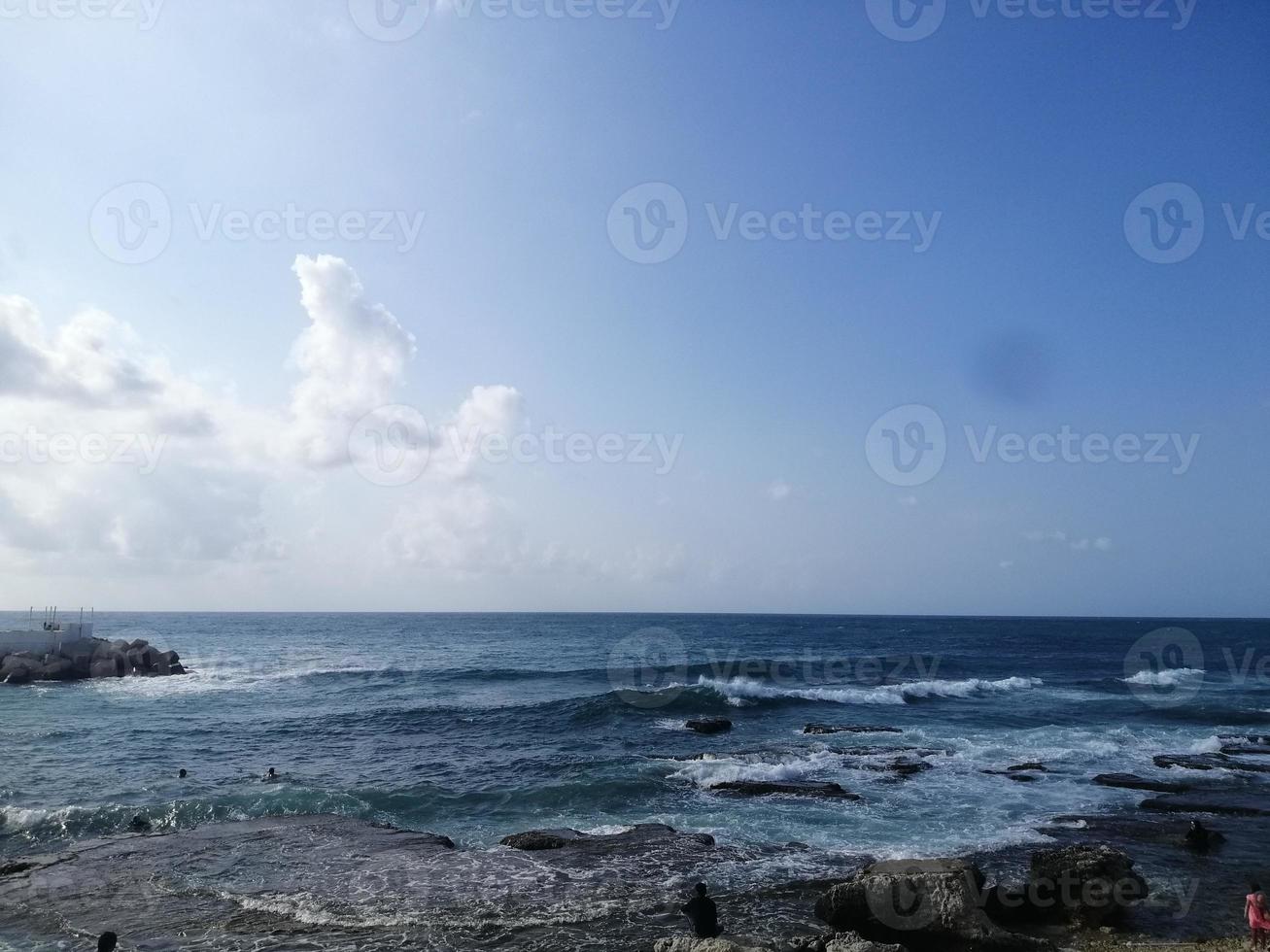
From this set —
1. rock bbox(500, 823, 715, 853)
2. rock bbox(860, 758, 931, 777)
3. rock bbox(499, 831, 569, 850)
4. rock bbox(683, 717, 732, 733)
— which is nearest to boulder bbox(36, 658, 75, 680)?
rock bbox(683, 717, 732, 733)

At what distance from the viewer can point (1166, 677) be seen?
56.8m

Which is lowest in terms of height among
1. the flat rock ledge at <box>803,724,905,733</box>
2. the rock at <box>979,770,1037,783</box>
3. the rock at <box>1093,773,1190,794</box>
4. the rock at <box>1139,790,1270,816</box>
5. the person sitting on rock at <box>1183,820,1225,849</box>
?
the flat rock ledge at <box>803,724,905,733</box>

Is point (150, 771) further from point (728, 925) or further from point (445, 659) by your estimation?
point (445, 659)

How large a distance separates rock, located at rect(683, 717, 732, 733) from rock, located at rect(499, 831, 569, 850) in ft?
53.5

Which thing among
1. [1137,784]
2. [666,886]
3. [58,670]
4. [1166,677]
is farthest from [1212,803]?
[58,670]

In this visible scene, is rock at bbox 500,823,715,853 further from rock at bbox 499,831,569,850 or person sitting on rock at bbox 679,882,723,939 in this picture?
person sitting on rock at bbox 679,882,723,939

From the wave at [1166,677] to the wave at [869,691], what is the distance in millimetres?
7588

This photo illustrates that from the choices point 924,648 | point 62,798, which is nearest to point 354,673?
point 62,798

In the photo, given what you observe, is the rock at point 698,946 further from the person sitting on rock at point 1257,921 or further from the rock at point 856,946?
the person sitting on rock at point 1257,921

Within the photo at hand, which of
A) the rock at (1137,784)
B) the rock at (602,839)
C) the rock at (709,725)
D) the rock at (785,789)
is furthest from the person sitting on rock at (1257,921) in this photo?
the rock at (709,725)

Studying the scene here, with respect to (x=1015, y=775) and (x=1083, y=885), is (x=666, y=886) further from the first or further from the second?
(x=1015, y=775)

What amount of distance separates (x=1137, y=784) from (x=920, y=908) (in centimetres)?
1744

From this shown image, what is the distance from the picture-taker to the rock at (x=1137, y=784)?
2416cm

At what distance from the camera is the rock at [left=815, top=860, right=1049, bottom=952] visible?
11.9m
